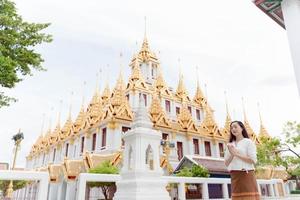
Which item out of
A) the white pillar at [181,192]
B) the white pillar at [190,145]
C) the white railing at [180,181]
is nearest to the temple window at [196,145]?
the white pillar at [190,145]

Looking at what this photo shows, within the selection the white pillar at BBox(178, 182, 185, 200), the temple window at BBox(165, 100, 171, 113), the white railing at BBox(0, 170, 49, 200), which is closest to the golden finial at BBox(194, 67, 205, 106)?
the temple window at BBox(165, 100, 171, 113)

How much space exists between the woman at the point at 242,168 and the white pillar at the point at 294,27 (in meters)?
1.72

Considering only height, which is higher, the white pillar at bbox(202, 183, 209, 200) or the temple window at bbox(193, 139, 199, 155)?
the temple window at bbox(193, 139, 199, 155)

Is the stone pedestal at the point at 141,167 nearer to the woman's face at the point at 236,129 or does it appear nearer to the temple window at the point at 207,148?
the woman's face at the point at 236,129

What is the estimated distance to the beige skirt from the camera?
2.77 m

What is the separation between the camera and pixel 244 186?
2.81 m

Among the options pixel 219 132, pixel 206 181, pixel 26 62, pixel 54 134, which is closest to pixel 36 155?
pixel 54 134

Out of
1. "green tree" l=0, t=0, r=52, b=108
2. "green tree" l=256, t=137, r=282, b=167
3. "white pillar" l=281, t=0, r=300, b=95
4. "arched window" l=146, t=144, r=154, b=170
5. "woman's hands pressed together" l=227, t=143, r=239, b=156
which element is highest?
"green tree" l=0, t=0, r=52, b=108

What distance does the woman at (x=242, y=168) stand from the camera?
279 centimetres

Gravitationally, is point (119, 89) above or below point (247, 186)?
above

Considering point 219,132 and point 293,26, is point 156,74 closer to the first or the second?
point 219,132

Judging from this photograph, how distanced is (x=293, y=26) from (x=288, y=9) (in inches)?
16.5

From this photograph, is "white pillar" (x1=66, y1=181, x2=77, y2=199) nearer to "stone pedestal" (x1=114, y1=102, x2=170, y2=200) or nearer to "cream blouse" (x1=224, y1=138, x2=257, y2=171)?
"stone pedestal" (x1=114, y1=102, x2=170, y2=200)

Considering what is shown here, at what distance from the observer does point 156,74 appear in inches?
1035
